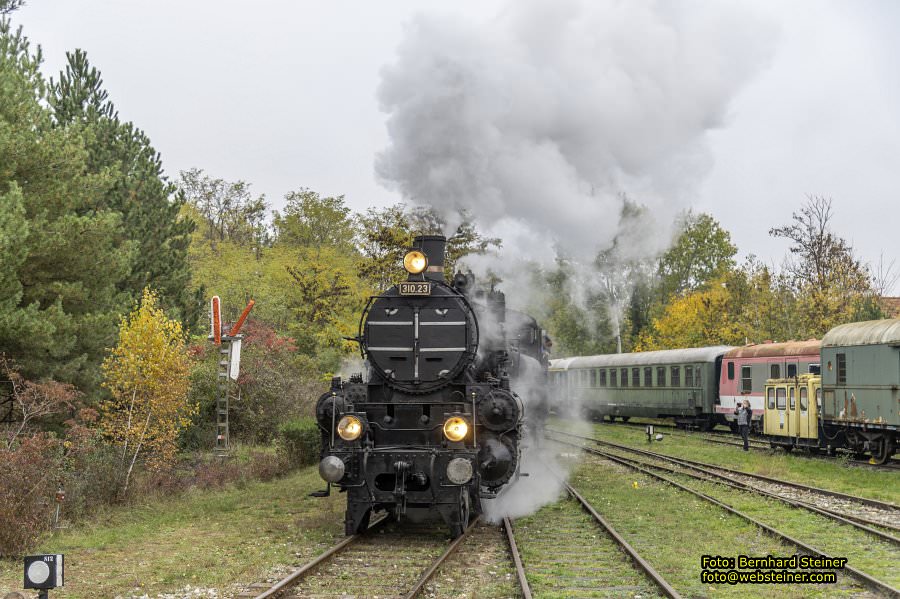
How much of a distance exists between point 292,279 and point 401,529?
24.8m

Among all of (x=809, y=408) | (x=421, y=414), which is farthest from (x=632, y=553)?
(x=809, y=408)

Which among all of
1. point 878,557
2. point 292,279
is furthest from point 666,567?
point 292,279

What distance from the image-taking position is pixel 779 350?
87.0ft

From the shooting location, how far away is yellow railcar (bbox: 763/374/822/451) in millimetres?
21203

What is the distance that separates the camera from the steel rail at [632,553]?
7753mm

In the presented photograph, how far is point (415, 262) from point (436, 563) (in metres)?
4.19

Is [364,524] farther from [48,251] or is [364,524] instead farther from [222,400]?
[222,400]

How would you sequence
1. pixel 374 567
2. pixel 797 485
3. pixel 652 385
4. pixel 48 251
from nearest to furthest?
pixel 374 567 < pixel 797 485 < pixel 48 251 < pixel 652 385

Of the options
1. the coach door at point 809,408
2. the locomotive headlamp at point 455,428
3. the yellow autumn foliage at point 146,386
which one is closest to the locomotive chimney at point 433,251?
the locomotive headlamp at point 455,428

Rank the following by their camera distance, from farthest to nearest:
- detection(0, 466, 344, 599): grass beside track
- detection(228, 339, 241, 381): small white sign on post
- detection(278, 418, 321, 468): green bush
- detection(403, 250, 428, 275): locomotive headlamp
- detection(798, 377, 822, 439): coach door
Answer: detection(798, 377, 822, 439): coach door → detection(228, 339, 241, 381): small white sign on post → detection(278, 418, 321, 468): green bush → detection(403, 250, 428, 275): locomotive headlamp → detection(0, 466, 344, 599): grass beside track

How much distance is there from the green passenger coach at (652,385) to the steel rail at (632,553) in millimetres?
18138

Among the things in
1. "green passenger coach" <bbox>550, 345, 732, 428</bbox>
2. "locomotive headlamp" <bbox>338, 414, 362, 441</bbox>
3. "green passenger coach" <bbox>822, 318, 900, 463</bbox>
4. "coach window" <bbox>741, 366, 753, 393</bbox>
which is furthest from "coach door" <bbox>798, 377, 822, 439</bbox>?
"locomotive headlamp" <bbox>338, 414, 362, 441</bbox>

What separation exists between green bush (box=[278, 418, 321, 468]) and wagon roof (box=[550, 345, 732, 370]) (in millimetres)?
17002

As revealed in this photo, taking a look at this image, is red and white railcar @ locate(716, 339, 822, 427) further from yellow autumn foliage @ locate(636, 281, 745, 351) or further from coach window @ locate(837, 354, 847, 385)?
yellow autumn foliage @ locate(636, 281, 745, 351)
